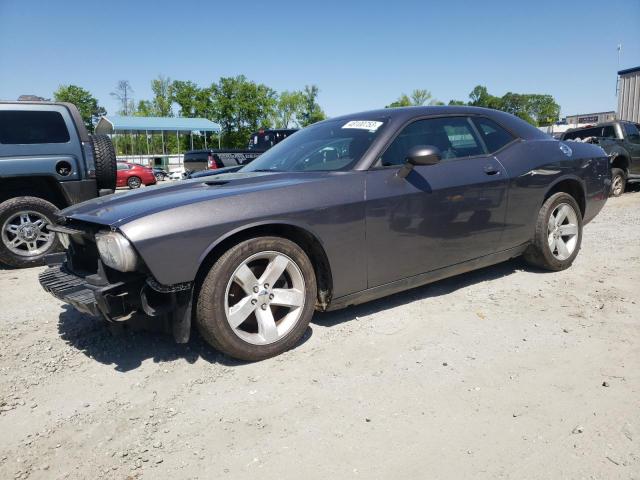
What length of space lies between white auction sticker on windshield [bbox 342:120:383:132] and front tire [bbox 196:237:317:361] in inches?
46.5

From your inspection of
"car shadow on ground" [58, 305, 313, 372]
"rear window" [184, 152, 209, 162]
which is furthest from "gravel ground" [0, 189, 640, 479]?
"rear window" [184, 152, 209, 162]

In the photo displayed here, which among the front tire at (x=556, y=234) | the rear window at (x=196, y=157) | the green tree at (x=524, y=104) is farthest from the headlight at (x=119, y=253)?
the green tree at (x=524, y=104)

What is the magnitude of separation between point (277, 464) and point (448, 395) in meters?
0.98

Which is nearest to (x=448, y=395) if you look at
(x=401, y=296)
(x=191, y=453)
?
(x=191, y=453)

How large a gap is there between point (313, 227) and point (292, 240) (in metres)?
0.19

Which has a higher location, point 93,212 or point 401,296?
point 93,212

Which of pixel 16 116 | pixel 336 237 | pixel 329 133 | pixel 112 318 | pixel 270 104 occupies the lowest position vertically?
pixel 112 318

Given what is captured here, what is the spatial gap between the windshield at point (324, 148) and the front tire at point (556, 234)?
189cm

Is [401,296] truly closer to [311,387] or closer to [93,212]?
[311,387]

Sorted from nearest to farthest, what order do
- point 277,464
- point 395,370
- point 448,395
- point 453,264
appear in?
point 277,464, point 448,395, point 395,370, point 453,264

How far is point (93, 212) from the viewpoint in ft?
9.29

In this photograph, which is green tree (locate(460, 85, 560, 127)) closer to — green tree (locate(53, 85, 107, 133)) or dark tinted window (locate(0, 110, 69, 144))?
green tree (locate(53, 85, 107, 133))

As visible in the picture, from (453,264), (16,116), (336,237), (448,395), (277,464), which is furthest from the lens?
(16,116)

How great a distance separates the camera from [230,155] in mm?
13352
